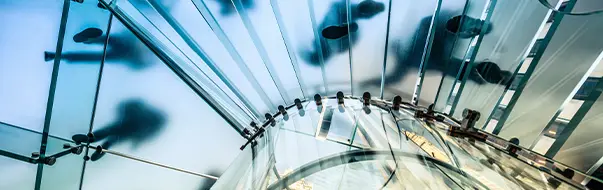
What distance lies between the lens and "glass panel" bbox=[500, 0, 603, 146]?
2.59 m

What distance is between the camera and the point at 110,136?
492 centimetres

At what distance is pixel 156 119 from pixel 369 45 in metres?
4.36

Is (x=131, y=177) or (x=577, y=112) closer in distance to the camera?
(x=577, y=112)

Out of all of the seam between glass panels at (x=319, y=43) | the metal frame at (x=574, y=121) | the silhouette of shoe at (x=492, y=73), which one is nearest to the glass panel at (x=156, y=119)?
the seam between glass panels at (x=319, y=43)

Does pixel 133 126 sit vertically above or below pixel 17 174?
below

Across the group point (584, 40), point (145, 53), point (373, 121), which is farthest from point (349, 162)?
point (145, 53)

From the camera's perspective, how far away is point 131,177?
18.7ft

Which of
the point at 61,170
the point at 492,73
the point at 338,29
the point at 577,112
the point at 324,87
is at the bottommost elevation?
the point at 61,170

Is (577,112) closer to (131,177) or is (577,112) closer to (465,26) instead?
(465,26)

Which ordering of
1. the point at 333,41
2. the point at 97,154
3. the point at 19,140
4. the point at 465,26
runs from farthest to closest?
the point at 97,154 < the point at 333,41 < the point at 465,26 < the point at 19,140

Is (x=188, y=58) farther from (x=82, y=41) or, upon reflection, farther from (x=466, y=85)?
(x=466, y=85)

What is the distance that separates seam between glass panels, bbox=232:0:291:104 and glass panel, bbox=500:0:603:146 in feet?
10.7

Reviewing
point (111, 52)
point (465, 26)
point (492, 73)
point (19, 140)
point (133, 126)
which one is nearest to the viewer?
point (19, 140)

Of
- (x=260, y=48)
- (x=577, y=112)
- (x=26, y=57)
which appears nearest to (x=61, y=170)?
(x=26, y=57)
